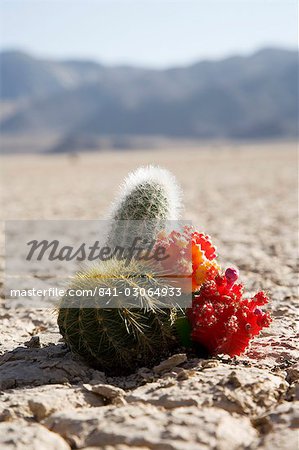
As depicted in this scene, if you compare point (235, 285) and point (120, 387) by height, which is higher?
point (235, 285)

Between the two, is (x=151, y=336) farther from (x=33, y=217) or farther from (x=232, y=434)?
(x=33, y=217)

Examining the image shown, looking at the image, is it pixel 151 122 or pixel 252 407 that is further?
pixel 151 122

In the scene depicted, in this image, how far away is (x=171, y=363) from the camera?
3.59 m

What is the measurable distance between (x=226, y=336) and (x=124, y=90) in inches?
5975

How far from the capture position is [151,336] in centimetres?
368

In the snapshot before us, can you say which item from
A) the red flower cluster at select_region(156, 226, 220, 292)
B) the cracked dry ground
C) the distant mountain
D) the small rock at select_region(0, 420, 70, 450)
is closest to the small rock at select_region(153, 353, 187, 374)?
the cracked dry ground

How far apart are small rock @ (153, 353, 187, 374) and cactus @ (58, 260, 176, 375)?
14 cm

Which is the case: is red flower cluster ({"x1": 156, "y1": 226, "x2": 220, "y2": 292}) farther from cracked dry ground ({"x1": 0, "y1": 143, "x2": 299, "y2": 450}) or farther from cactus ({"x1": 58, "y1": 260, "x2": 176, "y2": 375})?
cracked dry ground ({"x1": 0, "y1": 143, "x2": 299, "y2": 450})

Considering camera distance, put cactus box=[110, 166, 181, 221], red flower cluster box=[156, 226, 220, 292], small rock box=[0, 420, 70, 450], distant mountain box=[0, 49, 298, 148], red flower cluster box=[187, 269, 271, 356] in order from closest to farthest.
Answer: small rock box=[0, 420, 70, 450] < red flower cluster box=[187, 269, 271, 356] < red flower cluster box=[156, 226, 220, 292] < cactus box=[110, 166, 181, 221] < distant mountain box=[0, 49, 298, 148]

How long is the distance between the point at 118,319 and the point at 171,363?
35 cm

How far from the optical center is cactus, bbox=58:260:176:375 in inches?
143

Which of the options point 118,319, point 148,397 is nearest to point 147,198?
point 118,319

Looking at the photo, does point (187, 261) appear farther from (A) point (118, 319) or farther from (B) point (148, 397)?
(B) point (148, 397)

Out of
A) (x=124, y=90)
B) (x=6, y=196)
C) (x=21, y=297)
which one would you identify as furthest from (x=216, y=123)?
(x=21, y=297)
